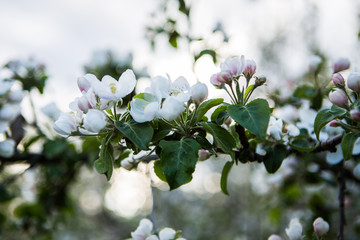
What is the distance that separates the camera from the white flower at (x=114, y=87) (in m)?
0.70

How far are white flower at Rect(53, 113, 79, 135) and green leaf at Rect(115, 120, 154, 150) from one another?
0.37 feet

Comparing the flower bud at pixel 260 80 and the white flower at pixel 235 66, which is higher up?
the white flower at pixel 235 66

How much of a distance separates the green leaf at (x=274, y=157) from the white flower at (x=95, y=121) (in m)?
0.42

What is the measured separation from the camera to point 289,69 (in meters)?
4.12

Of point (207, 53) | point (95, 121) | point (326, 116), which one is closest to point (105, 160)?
point (95, 121)

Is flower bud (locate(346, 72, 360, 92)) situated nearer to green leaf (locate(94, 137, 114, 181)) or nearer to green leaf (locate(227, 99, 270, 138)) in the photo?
green leaf (locate(227, 99, 270, 138))

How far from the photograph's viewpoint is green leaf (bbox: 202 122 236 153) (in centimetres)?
69

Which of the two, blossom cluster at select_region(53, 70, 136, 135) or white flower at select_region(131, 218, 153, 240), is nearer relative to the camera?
blossom cluster at select_region(53, 70, 136, 135)

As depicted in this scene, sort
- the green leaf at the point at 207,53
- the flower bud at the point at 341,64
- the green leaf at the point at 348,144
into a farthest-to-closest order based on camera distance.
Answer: the green leaf at the point at 207,53
the flower bud at the point at 341,64
the green leaf at the point at 348,144

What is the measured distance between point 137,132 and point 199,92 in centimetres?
17

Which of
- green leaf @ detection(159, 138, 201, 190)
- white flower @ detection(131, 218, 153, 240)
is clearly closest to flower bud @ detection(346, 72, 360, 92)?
green leaf @ detection(159, 138, 201, 190)

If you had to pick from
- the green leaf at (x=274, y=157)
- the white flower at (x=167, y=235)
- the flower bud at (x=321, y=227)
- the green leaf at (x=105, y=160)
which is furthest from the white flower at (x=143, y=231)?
the flower bud at (x=321, y=227)

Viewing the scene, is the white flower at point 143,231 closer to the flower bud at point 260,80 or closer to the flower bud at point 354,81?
the flower bud at point 260,80

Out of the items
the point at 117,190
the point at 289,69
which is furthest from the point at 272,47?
the point at 117,190
